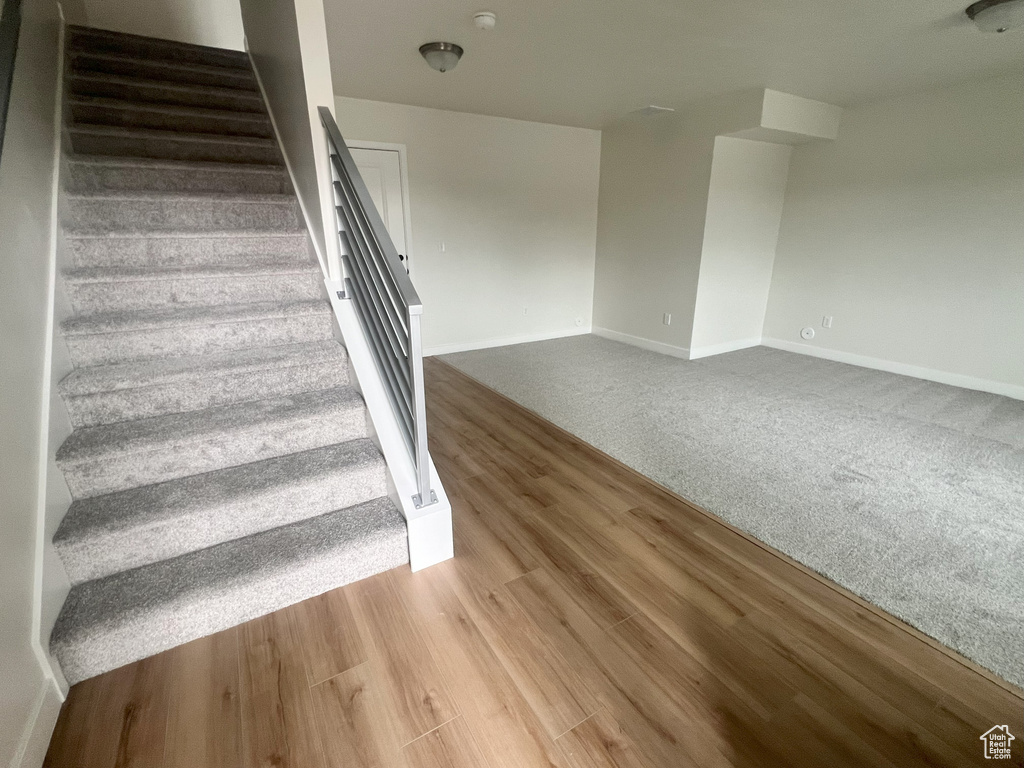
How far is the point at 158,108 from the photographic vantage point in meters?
2.71

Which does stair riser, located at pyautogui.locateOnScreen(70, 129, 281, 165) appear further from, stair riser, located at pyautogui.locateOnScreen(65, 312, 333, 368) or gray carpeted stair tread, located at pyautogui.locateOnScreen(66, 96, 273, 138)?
stair riser, located at pyautogui.locateOnScreen(65, 312, 333, 368)

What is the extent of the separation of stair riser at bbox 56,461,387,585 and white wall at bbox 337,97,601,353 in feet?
10.2

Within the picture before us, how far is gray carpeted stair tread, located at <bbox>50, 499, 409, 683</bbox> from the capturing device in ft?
4.33

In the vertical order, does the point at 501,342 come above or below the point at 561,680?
above

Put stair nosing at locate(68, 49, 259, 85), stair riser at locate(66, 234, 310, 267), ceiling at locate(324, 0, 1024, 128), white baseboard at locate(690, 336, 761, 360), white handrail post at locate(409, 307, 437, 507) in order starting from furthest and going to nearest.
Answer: white baseboard at locate(690, 336, 761, 360) → stair nosing at locate(68, 49, 259, 85) → ceiling at locate(324, 0, 1024, 128) → stair riser at locate(66, 234, 310, 267) → white handrail post at locate(409, 307, 437, 507)

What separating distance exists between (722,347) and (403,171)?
379 cm

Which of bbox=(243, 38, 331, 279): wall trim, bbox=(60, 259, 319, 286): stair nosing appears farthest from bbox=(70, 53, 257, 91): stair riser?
bbox=(60, 259, 319, 286): stair nosing

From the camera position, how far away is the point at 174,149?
2.58 metres

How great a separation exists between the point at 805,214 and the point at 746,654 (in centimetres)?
477

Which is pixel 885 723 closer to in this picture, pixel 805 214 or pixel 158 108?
pixel 158 108

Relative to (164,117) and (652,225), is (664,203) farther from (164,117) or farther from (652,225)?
(164,117)

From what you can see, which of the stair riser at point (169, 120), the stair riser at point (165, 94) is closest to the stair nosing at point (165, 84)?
the stair riser at point (165, 94)

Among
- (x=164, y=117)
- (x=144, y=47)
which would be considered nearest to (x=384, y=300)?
(x=164, y=117)

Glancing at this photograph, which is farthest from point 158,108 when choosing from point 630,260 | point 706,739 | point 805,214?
point 805,214
